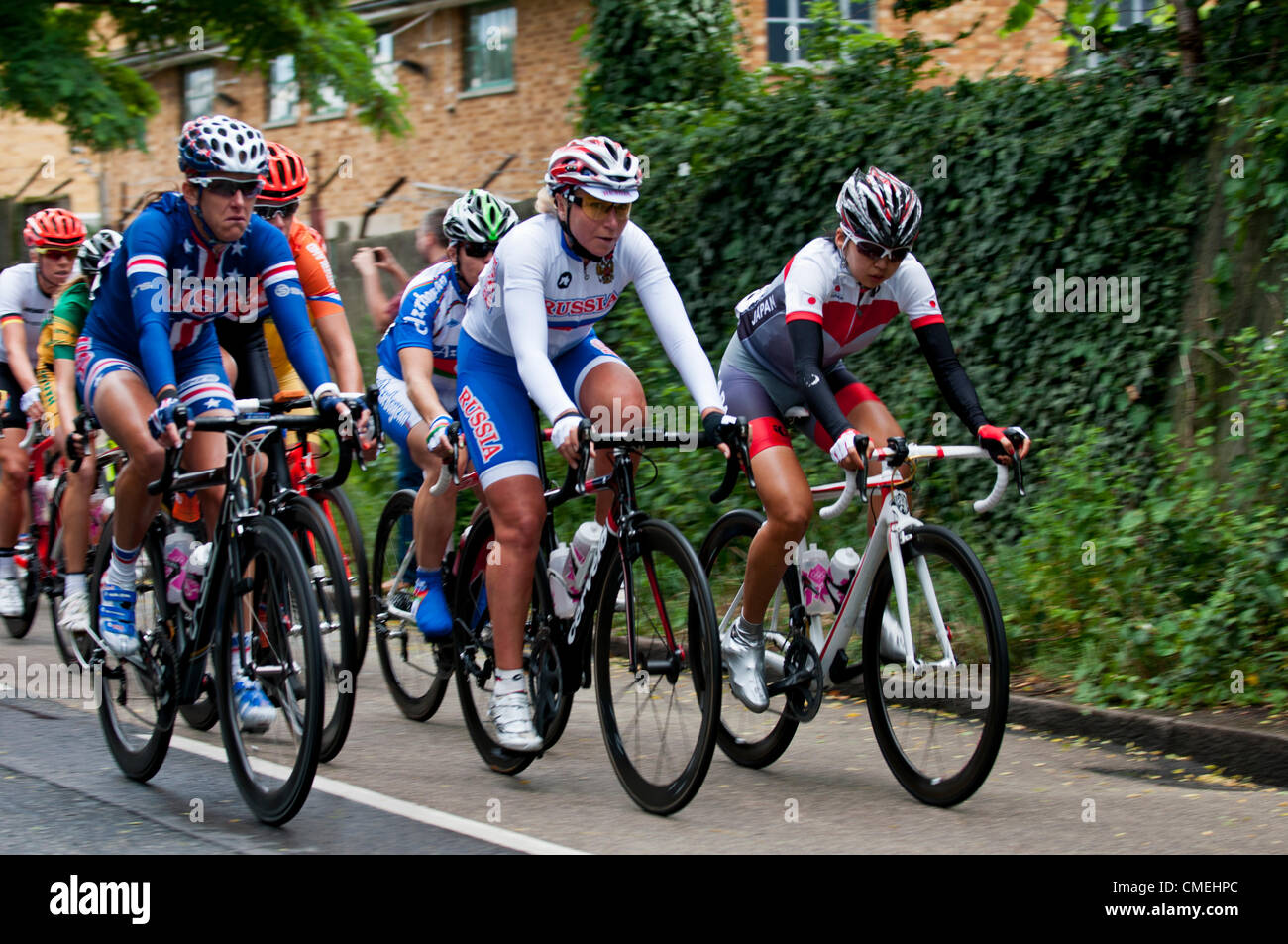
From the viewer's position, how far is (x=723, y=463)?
9562 millimetres

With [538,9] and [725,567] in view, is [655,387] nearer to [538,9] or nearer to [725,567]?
[725,567]

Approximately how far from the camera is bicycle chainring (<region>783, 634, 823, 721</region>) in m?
5.54

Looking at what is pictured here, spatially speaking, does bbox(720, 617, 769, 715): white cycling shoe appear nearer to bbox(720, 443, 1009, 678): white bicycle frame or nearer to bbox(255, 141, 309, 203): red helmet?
bbox(720, 443, 1009, 678): white bicycle frame

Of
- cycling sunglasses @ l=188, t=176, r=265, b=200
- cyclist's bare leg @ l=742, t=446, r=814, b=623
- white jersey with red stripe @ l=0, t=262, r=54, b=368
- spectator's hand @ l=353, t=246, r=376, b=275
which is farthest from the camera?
white jersey with red stripe @ l=0, t=262, r=54, b=368

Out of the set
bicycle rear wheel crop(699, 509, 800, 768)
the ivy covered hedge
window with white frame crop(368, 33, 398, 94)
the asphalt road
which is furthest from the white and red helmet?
window with white frame crop(368, 33, 398, 94)

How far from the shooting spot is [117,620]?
591 centimetres

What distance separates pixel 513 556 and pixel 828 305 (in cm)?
155

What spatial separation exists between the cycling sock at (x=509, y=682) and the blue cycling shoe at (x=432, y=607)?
0.92 m

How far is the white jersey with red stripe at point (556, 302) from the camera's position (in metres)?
5.25

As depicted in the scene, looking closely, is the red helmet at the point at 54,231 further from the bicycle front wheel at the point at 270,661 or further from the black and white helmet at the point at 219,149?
the bicycle front wheel at the point at 270,661

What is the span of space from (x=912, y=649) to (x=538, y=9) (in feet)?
65.6

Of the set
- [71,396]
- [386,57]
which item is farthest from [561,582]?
[386,57]

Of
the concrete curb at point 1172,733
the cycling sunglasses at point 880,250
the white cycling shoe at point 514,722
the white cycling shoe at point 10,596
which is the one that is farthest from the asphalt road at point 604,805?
the white cycling shoe at point 10,596

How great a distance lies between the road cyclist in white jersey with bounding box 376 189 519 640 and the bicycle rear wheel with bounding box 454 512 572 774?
32 centimetres
